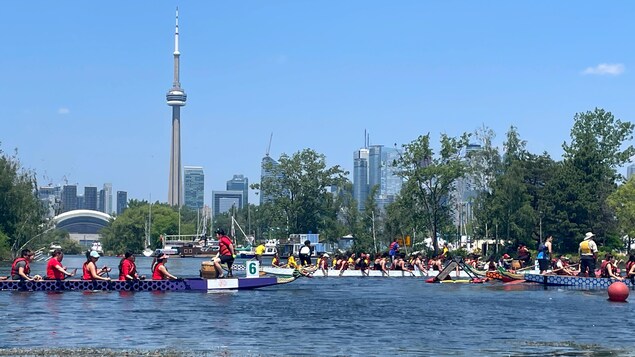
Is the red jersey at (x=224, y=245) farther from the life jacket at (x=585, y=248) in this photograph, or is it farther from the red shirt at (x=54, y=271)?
the life jacket at (x=585, y=248)

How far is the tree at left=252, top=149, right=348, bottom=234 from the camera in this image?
13588cm

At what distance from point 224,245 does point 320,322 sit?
11391 millimetres

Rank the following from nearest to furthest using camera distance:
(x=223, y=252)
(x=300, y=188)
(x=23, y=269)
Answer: (x=23, y=269) < (x=223, y=252) < (x=300, y=188)

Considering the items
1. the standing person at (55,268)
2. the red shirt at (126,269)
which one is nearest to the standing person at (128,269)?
the red shirt at (126,269)

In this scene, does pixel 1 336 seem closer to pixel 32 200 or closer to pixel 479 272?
pixel 479 272

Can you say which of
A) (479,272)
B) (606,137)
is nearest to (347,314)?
(479,272)

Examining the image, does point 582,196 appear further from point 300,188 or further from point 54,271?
point 54,271

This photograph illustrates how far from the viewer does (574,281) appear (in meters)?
47.9

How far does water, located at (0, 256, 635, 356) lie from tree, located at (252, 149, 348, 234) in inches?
3487

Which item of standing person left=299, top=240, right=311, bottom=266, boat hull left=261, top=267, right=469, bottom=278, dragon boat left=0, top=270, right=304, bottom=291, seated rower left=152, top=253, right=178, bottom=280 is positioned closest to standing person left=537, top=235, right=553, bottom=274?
boat hull left=261, top=267, right=469, bottom=278

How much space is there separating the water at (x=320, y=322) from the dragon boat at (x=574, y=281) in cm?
64

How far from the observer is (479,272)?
56.7 metres

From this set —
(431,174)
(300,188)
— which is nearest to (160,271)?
(431,174)

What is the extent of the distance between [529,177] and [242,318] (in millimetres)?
80851
